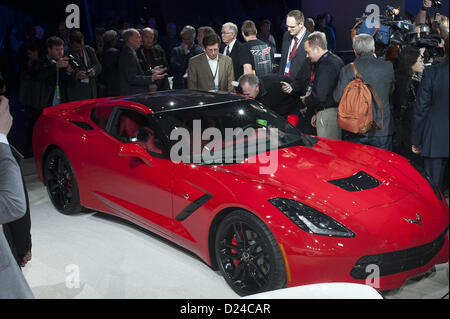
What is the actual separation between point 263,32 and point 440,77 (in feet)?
27.0

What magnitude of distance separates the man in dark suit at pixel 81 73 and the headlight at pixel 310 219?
4.57m

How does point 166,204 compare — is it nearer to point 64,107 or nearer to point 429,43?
point 64,107

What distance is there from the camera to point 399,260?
2918 mm

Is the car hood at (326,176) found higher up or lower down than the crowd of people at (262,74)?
lower down

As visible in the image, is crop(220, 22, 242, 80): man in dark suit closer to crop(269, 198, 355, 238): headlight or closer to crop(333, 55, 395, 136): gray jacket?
crop(333, 55, 395, 136): gray jacket

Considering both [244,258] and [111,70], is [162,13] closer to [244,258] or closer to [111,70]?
[111,70]

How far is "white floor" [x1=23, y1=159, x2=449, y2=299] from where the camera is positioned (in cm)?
349

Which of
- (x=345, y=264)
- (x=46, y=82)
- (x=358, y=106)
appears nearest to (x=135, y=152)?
(x=345, y=264)

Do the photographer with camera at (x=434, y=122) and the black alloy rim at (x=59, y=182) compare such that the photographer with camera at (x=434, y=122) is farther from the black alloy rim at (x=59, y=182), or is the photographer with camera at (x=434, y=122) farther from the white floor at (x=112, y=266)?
the black alloy rim at (x=59, y=182)

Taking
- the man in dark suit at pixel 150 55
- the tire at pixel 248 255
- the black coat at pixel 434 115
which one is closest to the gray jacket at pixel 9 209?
the tire at pixel 248 255

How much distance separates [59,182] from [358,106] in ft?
9.47

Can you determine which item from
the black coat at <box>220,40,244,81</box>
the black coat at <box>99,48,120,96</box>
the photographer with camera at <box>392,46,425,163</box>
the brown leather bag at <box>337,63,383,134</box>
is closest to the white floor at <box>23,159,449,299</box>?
the brown leather bag at <box>337,63,383,134</box>

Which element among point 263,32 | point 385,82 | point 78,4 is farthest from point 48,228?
point 78,4

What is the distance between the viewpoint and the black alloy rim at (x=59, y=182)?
4934mm
